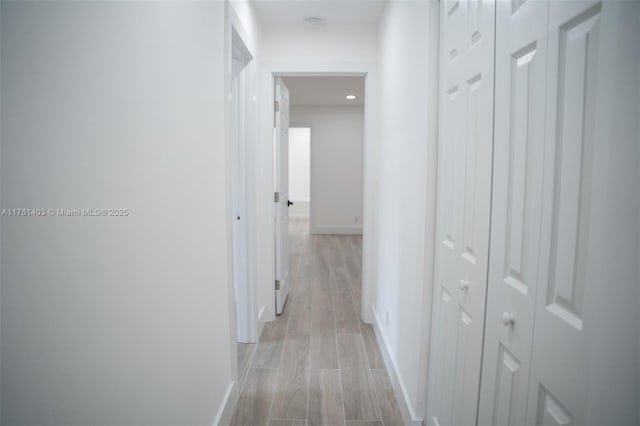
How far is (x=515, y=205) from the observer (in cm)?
108

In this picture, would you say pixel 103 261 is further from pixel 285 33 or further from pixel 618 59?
pixel 285 33

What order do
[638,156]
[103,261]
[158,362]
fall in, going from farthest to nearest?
[158,362] → [103,261] → [638,156]

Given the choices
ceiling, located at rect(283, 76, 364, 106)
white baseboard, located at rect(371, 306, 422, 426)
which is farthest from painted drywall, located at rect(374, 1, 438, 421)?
ceiling, located at rect(283, 76, 364, 106)

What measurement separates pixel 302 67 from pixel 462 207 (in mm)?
2219

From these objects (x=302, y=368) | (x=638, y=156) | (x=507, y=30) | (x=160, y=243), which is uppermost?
(x=507, y=30)

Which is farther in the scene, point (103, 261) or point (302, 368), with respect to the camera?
point (302, 368)

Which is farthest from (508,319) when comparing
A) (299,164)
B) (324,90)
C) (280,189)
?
(299,164)

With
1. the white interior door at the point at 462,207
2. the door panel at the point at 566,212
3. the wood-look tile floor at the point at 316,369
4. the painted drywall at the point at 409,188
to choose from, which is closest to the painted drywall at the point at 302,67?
the painted drywall at the point at 409,188

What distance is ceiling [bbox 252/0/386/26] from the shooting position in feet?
9.12

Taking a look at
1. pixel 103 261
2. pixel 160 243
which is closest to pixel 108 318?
pixel 103 261

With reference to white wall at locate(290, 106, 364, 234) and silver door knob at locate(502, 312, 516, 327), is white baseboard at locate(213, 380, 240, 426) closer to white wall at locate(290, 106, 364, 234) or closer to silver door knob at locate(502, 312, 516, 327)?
silver door knob at locate(502, 312, 516, 327)

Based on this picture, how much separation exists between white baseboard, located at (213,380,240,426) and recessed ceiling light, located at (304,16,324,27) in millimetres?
2656

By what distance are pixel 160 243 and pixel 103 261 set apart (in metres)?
0.30

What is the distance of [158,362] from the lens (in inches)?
50.1
